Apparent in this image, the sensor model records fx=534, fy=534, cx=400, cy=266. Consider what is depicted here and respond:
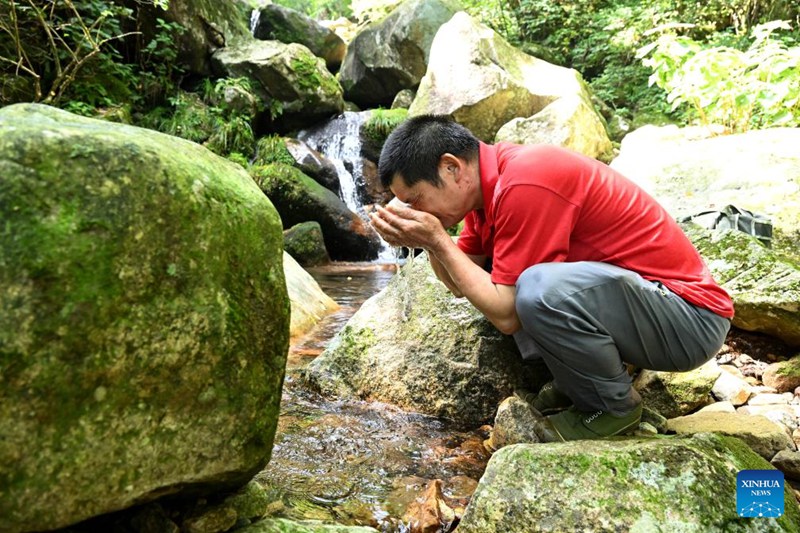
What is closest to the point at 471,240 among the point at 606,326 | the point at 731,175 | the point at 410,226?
the point at 410,226

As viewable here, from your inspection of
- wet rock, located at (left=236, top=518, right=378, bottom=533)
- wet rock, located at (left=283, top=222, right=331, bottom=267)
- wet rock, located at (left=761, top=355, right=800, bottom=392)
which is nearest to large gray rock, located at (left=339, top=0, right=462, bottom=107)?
wet rock, located at (left=283, top=222, right=331, bottom=267)

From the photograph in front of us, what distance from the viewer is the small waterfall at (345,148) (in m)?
11.7

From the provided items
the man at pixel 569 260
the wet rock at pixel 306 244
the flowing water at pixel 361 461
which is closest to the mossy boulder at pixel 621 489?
the flowing water at pixel 361 461

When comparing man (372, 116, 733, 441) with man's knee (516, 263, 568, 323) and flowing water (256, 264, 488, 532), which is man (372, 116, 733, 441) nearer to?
man's knee (516, 263, 568, 323)

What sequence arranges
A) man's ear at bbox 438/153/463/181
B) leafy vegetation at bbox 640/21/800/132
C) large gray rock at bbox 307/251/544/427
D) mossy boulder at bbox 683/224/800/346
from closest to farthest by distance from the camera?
man's ear at bbox 438/153/463/181
large gray rock at bbox 307/251/544/427
mossy boulder at bbox 683/224/800/346
leafy vegetation at bbox 640/21/800/132

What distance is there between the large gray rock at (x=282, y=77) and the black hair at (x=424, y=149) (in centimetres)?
1070

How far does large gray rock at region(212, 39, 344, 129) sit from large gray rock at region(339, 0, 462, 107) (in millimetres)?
2054

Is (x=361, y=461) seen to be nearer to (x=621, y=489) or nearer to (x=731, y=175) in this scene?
(x=621, y=489)

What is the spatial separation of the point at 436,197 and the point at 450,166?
0.14m

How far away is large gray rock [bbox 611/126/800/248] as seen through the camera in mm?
4074

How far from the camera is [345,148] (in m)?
12.5

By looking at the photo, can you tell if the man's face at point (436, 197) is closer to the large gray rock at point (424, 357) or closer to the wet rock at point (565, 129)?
the large gray rock at point (424, 357)

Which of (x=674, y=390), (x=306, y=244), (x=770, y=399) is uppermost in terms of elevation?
(x=674, y=390)

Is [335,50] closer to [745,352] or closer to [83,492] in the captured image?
[745,352]
